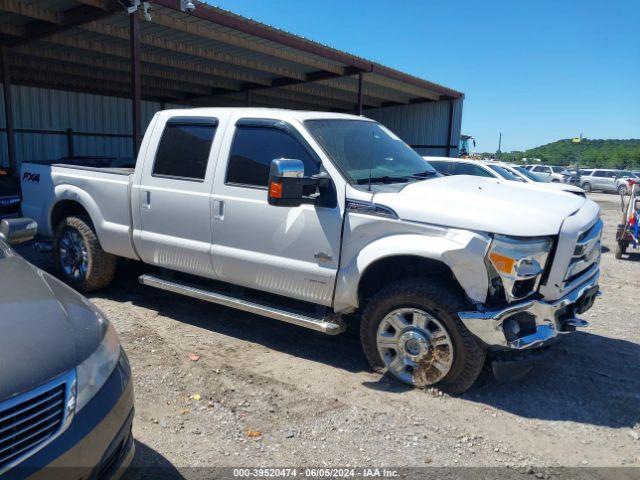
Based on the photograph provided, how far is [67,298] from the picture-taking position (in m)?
2.63

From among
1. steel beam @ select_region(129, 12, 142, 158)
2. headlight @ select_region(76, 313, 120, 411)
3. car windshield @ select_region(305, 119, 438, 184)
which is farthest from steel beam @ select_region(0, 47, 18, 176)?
headlight @ select_region(76, 313, 120, 411)

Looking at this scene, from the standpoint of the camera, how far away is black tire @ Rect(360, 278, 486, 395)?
3666 mm

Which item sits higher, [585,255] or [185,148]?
[185,148]

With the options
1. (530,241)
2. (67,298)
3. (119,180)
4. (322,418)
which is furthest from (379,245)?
(119,180)

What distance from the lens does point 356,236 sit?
397cm

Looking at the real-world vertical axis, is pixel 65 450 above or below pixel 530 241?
below

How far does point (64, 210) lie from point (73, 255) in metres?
0.57

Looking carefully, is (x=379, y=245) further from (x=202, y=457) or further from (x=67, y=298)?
(x=67, y=298)

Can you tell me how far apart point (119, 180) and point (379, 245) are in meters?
2.98

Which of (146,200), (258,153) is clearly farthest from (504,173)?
(146,200)

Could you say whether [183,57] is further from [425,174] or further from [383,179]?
[383,179]

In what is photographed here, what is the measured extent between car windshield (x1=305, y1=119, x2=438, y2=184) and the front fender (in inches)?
24.8

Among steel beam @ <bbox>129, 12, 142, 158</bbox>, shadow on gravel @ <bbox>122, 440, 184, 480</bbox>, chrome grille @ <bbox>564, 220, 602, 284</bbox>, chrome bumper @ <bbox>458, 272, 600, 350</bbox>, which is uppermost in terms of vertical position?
steel beam @ <bbox>129, 12, 142, 158</bbox>

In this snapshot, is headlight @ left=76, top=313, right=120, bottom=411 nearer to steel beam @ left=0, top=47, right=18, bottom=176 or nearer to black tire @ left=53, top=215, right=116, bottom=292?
black tire @ left=53, top=215, right=116, bottom=292
